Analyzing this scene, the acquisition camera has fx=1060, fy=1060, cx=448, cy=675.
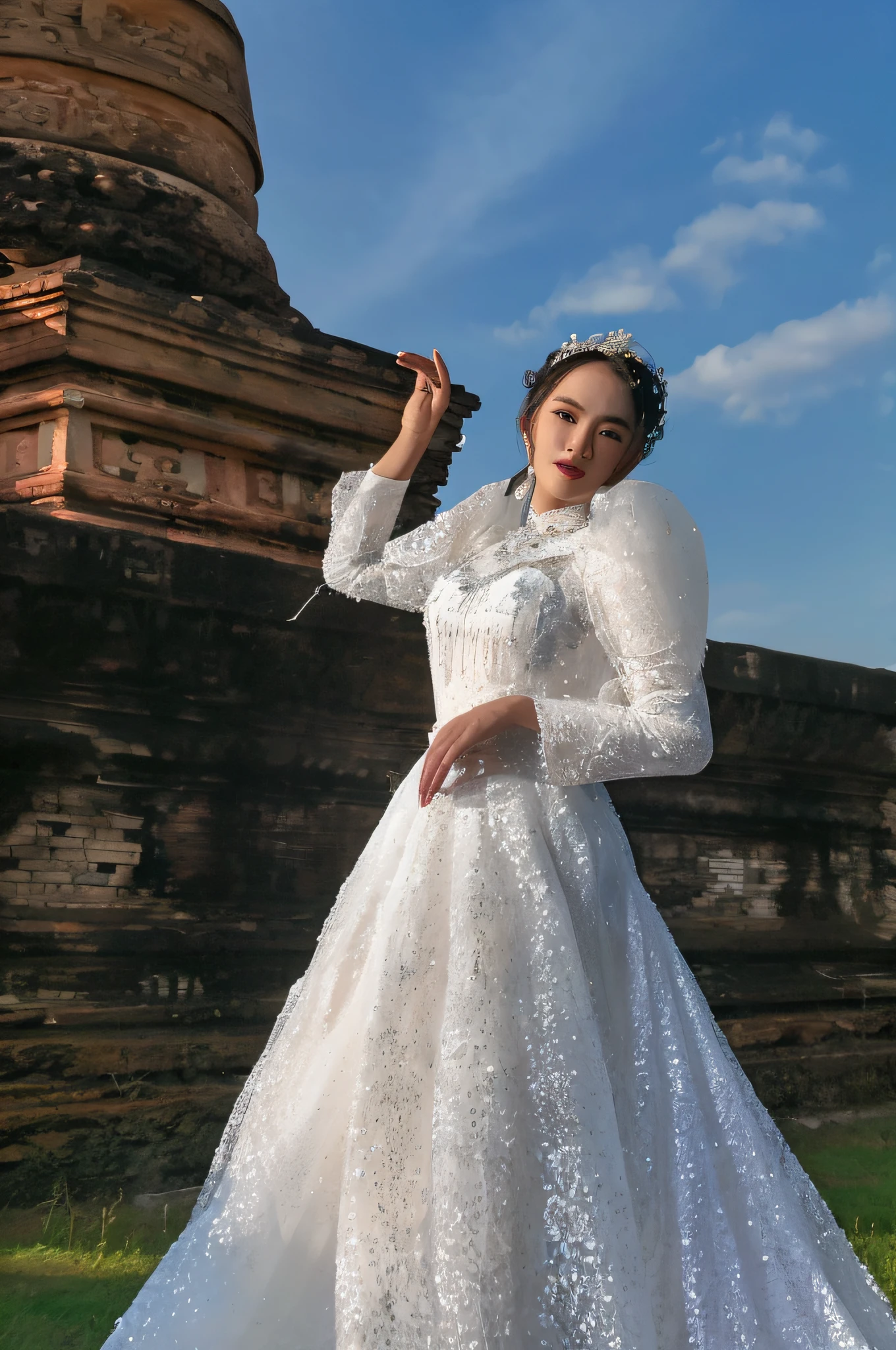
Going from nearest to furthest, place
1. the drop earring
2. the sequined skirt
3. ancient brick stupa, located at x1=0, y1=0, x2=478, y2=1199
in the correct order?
the sequined skirt, the drop earring, ancient brick stupa, located at x1=0, y1=0, x2=478, y2=1199

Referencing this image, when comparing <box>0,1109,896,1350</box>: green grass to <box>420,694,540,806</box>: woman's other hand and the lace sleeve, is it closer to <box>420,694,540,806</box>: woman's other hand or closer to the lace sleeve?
<box>420,694,540,806</box>: woman's other hand

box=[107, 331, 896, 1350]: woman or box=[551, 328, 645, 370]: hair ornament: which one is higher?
box=[551, 328, 645, 370]: hair ornament

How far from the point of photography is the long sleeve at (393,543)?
7.32 feet

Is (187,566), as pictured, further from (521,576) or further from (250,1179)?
(250,1179)

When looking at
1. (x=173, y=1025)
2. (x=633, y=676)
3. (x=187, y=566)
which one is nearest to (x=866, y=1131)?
(x=173, y=1025)

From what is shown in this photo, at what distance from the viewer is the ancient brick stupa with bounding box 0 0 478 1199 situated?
2.67 metres

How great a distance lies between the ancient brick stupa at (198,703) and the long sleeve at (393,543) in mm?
774

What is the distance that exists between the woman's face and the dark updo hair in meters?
0.01

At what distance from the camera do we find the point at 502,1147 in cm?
152

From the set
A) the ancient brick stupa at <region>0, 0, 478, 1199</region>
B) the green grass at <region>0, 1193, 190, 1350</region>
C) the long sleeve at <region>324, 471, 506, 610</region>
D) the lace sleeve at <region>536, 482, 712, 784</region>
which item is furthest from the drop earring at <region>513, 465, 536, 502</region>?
the green grass at <region>0, 1193, 190, 1350</region>

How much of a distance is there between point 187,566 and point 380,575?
0.89 m

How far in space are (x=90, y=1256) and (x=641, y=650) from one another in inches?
67.2

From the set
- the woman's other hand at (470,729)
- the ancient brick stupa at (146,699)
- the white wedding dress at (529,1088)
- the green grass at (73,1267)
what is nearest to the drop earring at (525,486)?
the white wedding dress at (529,1088)

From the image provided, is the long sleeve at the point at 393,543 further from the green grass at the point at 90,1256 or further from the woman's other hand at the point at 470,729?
the green grass at the point at 90,1256
